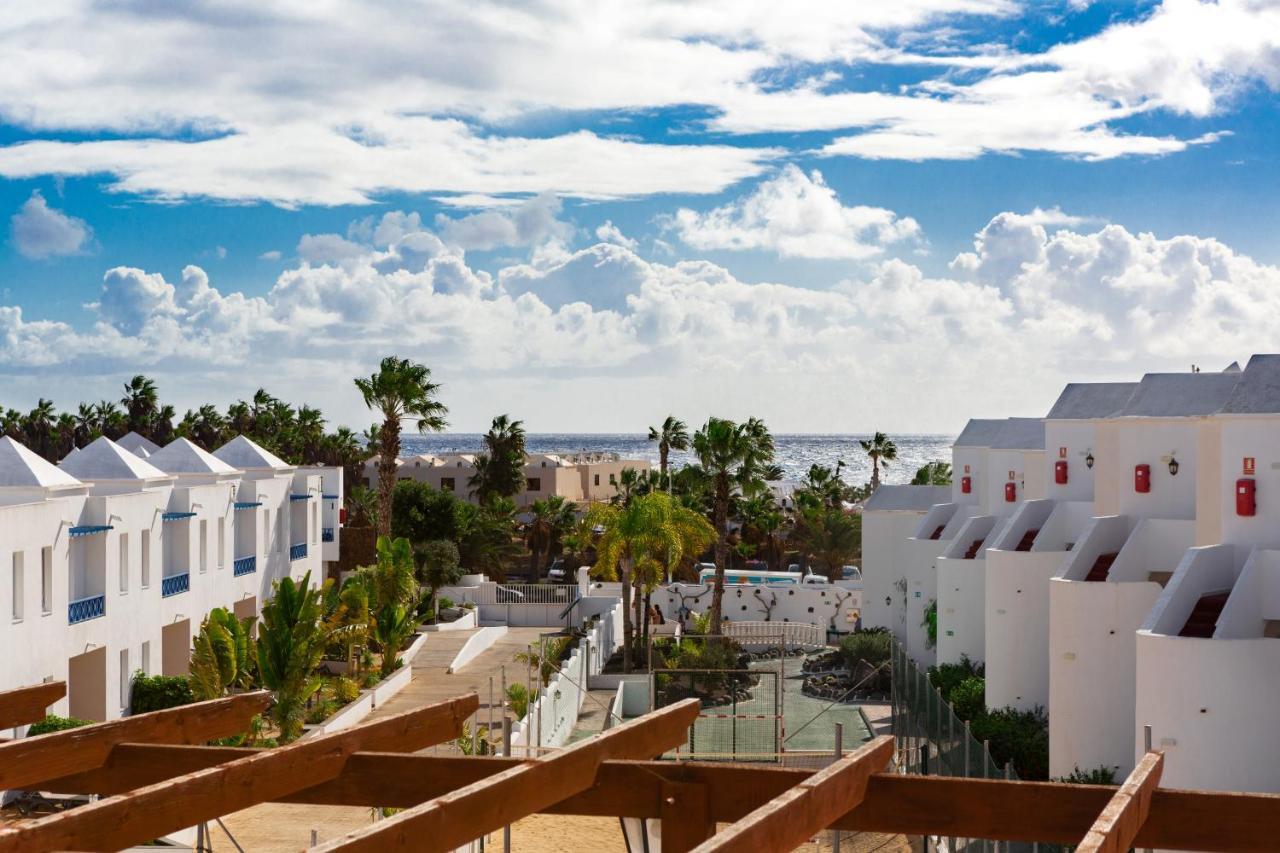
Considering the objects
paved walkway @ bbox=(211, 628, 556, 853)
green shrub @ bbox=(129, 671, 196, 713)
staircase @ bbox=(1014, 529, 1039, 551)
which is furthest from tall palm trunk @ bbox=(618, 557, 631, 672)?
green shrub @ bbox=(129, 671, 196, 713)

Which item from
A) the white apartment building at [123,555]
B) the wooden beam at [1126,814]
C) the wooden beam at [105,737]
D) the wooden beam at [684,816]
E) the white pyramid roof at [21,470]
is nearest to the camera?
the wooden beam at [1126,814]

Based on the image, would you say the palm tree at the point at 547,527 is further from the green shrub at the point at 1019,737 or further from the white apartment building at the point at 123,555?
the green shrub at the point at 1019,737

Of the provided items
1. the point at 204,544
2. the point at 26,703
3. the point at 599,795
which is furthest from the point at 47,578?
the point at 599,795

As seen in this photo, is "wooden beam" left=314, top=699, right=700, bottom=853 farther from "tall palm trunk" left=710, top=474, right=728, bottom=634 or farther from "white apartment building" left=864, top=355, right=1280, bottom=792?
"tall palm trunk" left=710, top=474, right=728, bottom=634

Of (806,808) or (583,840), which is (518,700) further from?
(806,808)

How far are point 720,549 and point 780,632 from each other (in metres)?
3.83

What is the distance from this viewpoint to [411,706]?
3569cm

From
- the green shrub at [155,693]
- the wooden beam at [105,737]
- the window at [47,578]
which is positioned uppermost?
the wooden beam at [105,737]

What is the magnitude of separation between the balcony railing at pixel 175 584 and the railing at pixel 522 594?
65.2 feet

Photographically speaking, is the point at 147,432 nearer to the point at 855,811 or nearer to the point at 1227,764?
the point at 1227,764

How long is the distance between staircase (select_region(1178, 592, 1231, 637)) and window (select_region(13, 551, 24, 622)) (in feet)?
67.9

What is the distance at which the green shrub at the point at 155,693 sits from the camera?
102ft

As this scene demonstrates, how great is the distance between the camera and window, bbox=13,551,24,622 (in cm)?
2577

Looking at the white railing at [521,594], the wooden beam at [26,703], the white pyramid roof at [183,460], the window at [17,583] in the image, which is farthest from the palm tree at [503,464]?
the wooden beam at [26,703]
